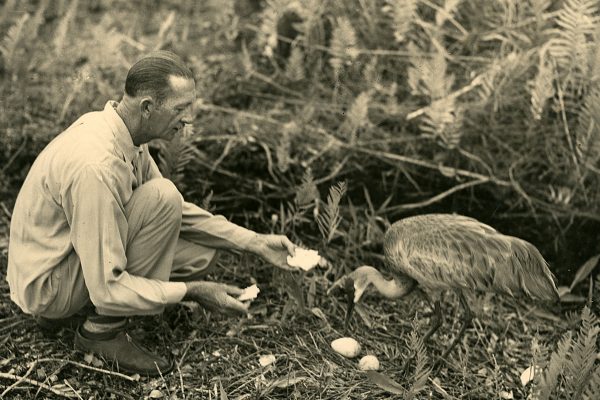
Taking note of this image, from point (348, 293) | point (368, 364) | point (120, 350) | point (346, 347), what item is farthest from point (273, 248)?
point (120, 350)

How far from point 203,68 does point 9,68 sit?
1.37m

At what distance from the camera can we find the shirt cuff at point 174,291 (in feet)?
10.5

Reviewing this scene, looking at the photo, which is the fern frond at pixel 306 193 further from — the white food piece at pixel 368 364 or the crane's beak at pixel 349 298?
the white food piece at pixel 368 364

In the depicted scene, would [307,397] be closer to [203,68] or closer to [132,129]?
[132,129]

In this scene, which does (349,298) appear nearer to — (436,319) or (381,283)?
(381,283)

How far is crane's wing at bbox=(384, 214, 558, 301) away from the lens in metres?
3.54

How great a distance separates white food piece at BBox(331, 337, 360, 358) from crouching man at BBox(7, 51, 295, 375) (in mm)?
602

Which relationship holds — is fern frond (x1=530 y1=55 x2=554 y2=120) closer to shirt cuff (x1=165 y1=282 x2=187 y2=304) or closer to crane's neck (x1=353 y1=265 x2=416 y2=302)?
crane's neck (x1=353 y1=265 x2=416 y2=302)

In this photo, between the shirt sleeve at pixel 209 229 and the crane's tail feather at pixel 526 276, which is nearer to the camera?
the crane's tail feather at pixel 526 276

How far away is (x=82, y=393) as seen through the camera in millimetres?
3320

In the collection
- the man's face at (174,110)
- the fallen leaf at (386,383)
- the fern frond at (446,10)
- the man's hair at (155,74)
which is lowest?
the fallen leaf at (386,383)

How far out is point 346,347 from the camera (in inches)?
143

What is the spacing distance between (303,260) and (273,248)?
16cm

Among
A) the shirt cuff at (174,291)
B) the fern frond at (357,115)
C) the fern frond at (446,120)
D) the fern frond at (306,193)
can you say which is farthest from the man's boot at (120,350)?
the fern frond at (446,120)
